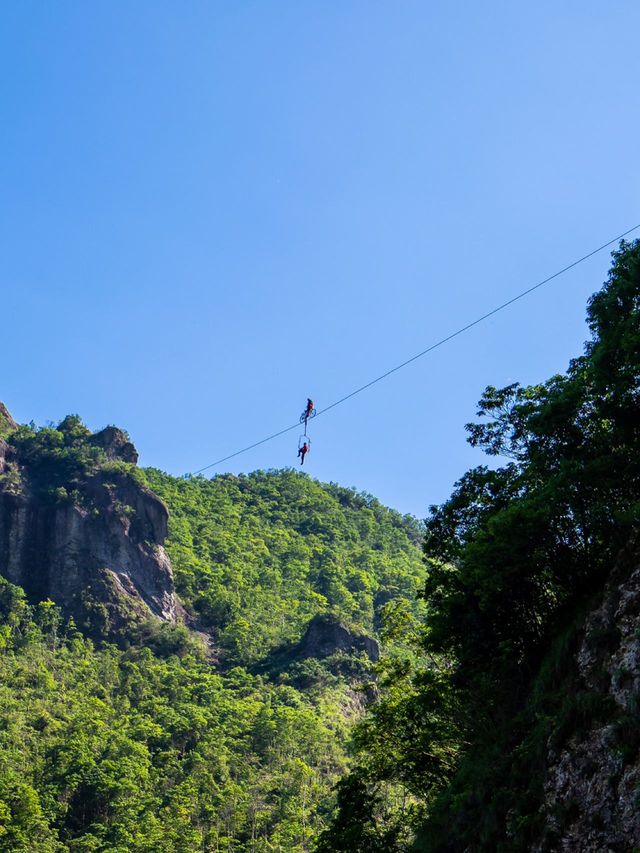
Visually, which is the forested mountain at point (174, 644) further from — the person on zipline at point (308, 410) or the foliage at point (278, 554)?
the person on zipline at point (308, 410)

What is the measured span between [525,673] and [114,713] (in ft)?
156

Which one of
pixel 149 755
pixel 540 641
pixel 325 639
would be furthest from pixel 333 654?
pixel 540 641

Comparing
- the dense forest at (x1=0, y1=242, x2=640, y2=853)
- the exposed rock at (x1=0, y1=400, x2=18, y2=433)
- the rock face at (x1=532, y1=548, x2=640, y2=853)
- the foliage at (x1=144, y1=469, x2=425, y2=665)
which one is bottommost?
→ the rock face at (x1=532, y1=548, x2=640, y2=853)

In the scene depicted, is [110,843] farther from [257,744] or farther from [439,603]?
[439,603]

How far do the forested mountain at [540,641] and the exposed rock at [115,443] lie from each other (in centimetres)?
7379

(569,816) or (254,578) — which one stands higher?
(254,578)

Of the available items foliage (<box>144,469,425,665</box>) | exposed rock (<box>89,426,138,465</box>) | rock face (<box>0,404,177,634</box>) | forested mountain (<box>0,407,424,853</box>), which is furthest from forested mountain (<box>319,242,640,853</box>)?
exposed rock (<box>89,426,138,465</box>)

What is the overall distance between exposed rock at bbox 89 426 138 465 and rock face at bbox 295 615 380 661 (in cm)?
2831

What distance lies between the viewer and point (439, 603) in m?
18.1

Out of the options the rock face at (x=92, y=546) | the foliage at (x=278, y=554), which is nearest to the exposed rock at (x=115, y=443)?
the rock face at (x=92, y=546)

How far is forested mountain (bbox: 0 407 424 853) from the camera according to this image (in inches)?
1820

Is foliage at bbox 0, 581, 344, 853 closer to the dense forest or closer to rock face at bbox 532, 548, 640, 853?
the dense forest

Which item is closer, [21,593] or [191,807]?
Answer: [191,807]

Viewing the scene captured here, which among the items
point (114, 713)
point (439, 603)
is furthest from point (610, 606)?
point (114, 713)
